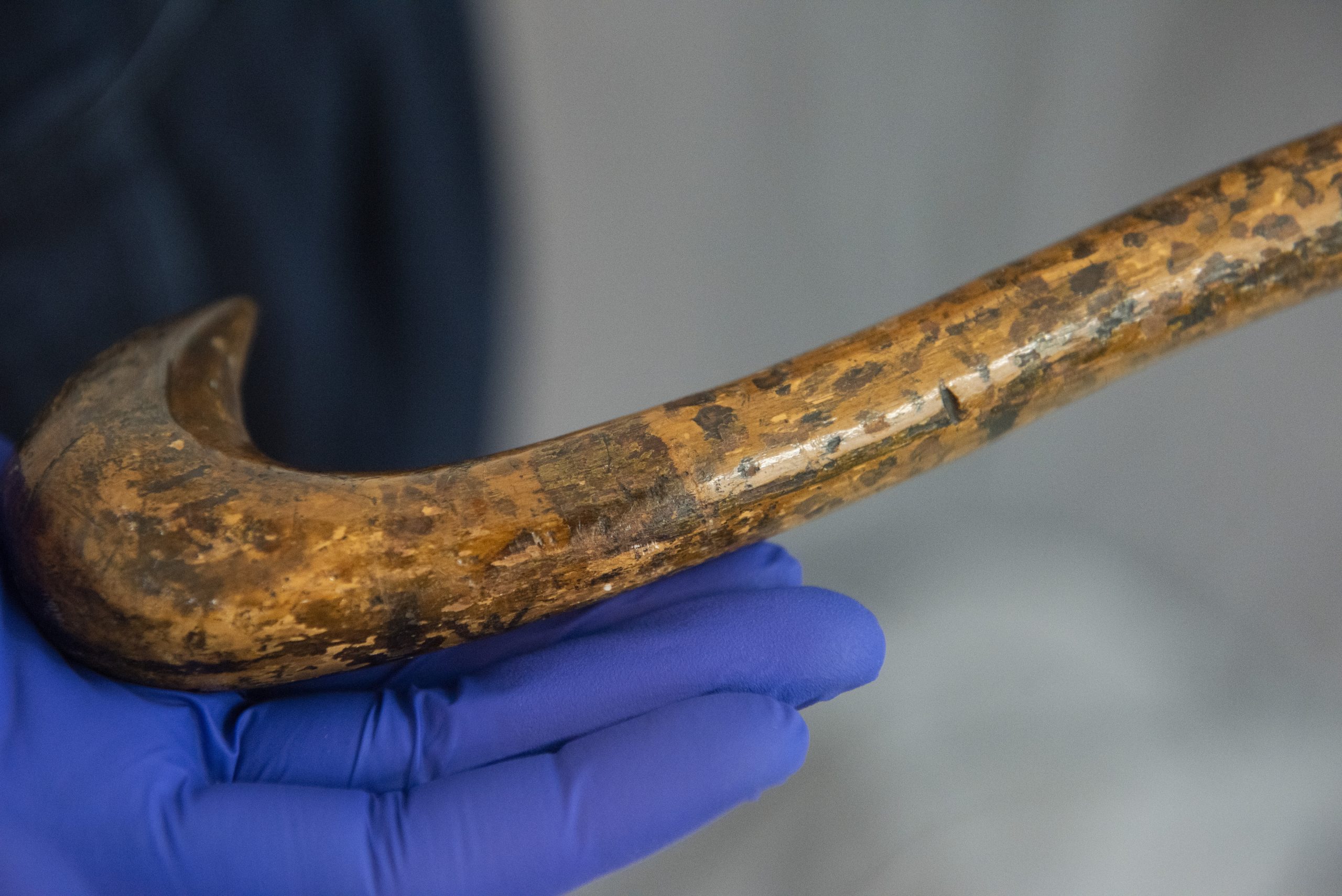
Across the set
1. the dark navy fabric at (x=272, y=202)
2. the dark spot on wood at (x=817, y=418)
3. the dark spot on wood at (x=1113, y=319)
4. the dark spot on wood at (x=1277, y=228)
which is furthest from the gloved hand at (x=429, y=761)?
the dark navy fabric at (x=272, y=202)

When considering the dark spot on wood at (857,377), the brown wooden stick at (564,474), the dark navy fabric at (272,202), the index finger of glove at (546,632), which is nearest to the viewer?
the brown wooden stick at (564,474)

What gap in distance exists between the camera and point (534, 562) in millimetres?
846

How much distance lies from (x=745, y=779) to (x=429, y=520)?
40 centimetres

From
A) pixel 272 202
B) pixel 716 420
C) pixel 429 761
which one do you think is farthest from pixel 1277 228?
pixel 272 202

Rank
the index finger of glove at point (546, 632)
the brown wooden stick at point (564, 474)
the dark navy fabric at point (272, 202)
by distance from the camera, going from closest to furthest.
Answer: the brown wooden stick at point (564, 474) < the index finger of glove at point (546, 632) < the dark navy fabric at point (272, 202)

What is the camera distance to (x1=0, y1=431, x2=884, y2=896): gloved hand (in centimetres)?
84

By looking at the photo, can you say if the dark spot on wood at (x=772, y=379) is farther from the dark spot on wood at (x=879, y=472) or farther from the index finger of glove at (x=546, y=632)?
the index finger of glove at (x=546, y=632)

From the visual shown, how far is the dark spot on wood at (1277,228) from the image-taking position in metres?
0.98

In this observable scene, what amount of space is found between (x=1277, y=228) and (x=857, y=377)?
52cm

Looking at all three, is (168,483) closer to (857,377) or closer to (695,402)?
(695,402)

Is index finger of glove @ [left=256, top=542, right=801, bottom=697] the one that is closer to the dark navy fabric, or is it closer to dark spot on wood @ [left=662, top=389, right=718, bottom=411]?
dark spot on wood @ [left=662, top=389, right=718, bottom=411]

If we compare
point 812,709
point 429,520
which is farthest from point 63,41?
point 812,709

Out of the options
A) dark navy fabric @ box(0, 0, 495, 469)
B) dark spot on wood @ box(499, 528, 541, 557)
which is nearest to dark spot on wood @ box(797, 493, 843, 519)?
dark spot on wood @ box(499, 528, 541, 557)

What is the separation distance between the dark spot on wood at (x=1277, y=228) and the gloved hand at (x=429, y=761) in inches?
24.1
